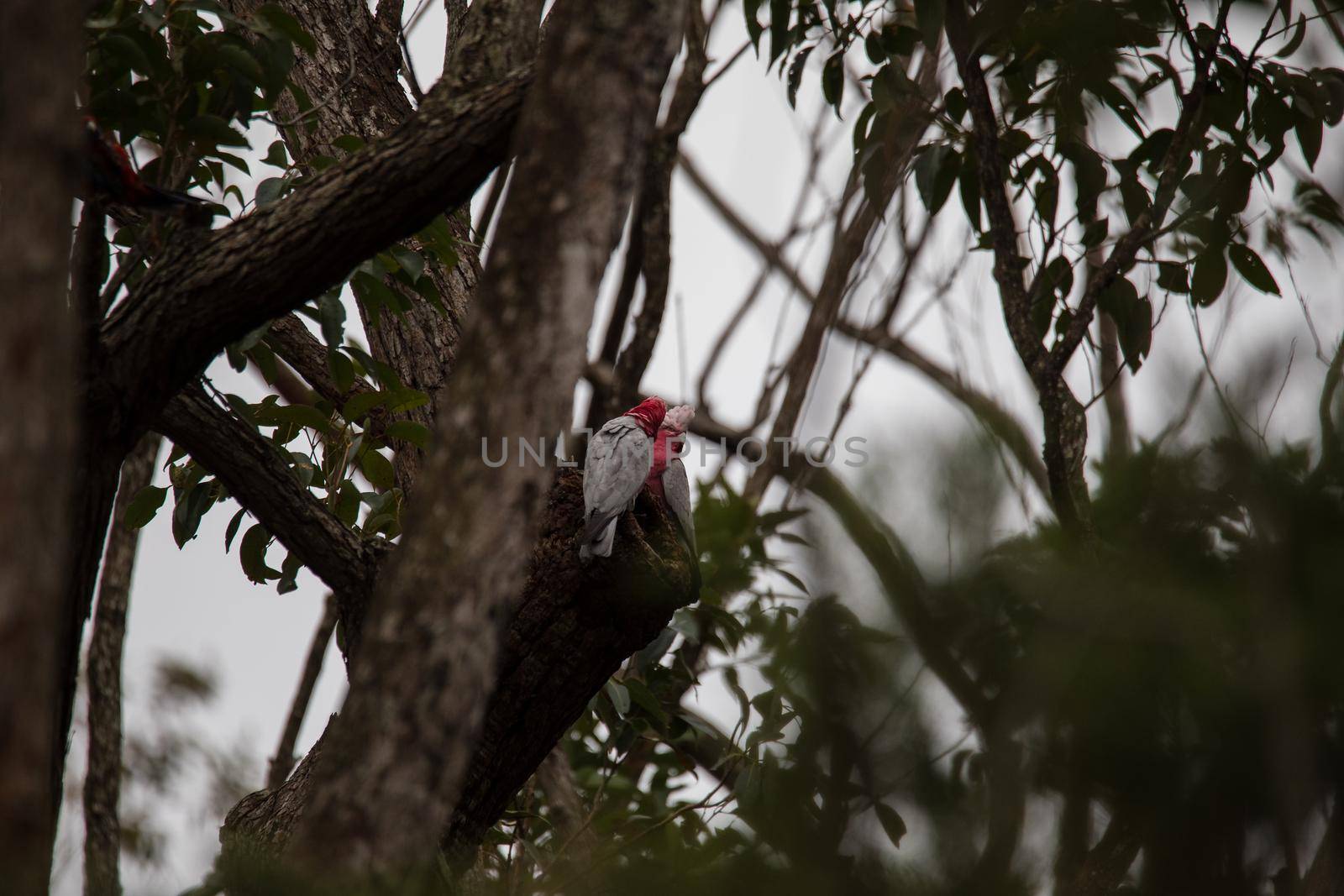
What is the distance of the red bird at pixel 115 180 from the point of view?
2.16 m

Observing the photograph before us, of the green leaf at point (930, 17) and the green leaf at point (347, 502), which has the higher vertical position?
the green leaf at point (930, 17)

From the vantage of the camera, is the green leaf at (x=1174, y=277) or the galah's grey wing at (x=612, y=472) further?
the green leaf at (x=1174, y=277)

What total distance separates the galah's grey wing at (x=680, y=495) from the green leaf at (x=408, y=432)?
726 millimetres

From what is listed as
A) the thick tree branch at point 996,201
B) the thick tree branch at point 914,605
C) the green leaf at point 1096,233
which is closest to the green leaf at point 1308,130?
the green leaf at point 1096,233

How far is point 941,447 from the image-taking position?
139 cm

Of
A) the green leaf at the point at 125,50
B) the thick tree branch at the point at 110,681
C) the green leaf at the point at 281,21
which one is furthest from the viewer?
the thick tree branch at the point at 110,681

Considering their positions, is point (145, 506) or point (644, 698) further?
point (644, 698)

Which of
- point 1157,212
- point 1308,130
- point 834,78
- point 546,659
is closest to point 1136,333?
point 1157,212

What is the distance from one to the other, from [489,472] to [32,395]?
613mm

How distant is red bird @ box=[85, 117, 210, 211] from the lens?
2.16 meters

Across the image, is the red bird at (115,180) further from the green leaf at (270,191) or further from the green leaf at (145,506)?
the green leaf at (145,506)

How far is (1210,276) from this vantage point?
3.56 meters

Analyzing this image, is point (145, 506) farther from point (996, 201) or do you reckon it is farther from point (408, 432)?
point (996, 201)

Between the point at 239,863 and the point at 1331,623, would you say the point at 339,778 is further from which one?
the point at 1331,623
